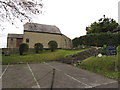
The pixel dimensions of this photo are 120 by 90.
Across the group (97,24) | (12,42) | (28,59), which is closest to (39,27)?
(12,42)

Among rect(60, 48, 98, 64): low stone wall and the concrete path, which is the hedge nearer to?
rect(60, 48, 98, 64): low stone wall

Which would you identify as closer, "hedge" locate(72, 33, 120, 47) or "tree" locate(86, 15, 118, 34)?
"hedge" locate(72, 33, 120, 47)

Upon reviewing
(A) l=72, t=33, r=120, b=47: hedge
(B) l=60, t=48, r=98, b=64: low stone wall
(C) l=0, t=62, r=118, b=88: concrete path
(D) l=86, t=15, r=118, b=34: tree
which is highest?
(D) l=86, t=15, r=118, b=34: tree

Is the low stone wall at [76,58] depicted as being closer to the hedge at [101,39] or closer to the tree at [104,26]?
the hedge at [101,39]

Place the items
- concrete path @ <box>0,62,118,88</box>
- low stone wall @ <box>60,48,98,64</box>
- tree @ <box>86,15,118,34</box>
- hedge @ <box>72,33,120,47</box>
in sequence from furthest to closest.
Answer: tree @ <box>86,15,118,34</box>, hedge @ <box>72,33,120,47</box>, low stone wall @ <box>60,48,98,64</box>, concrete path @ <box>0,62,118,88</box>

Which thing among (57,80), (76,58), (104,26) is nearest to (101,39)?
(76,58)

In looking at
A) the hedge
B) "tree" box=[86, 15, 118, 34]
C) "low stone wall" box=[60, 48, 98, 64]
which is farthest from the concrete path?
"tree" box=[86, 15, 118, 34]

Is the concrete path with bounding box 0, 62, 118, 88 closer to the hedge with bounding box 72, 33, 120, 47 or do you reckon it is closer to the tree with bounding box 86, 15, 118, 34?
the hedge with bounding box 72, 33, 120, 47

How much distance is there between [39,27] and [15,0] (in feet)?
65.9

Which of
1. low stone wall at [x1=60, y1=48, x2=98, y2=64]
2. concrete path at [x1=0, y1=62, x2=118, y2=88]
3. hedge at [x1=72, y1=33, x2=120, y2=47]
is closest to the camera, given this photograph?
concrete path at [x1=0, y1=62, x2=118, y2=88]

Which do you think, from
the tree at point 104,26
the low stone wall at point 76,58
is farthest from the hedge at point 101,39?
the tree at point 104,26

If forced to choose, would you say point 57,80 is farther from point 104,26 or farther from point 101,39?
point 104,26

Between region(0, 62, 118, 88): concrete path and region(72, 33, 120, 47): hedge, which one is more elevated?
region(72, 33, 120, 47): hedge

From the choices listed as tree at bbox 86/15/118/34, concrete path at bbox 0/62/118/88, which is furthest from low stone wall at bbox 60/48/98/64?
tree at bbox 86/15/118/34
